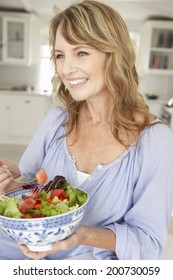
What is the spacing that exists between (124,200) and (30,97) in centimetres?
372

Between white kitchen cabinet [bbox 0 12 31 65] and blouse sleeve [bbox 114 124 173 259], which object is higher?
white kitchen cabinet [bbox 0 12 31 65]

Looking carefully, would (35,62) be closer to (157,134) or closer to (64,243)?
(157,134)

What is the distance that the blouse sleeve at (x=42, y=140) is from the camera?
1.11m

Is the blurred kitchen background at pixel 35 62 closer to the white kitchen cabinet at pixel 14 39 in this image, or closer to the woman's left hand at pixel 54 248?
the white kitchen cabinet at pixel 14 39

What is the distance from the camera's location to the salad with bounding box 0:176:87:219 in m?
0.68

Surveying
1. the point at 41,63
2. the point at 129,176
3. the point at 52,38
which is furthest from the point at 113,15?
the point at 41,63

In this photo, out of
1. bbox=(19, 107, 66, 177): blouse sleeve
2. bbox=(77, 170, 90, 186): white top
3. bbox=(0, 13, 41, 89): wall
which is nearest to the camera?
bbox=(77, 170, 90, 186): white top

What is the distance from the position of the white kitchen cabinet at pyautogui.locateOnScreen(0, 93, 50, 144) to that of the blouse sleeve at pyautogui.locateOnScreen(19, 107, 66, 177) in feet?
11.0

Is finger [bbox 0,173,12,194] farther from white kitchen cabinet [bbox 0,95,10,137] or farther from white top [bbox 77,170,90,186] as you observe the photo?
white kitchen cabinet [bbox 0,95,10,137]

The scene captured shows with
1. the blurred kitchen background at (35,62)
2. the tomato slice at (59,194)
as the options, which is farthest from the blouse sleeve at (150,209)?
the blurred kitchen background at (35,62)

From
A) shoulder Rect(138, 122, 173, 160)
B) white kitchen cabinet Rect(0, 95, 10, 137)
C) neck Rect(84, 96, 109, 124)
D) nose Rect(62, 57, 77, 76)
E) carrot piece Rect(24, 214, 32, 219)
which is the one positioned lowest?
white kitchen cabinet Rect(0, 95, 10, 137)

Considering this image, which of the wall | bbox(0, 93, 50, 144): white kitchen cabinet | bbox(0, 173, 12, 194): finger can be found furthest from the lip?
the wall

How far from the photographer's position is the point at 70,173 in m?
0.99

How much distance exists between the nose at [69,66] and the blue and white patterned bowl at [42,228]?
1.34 feet
